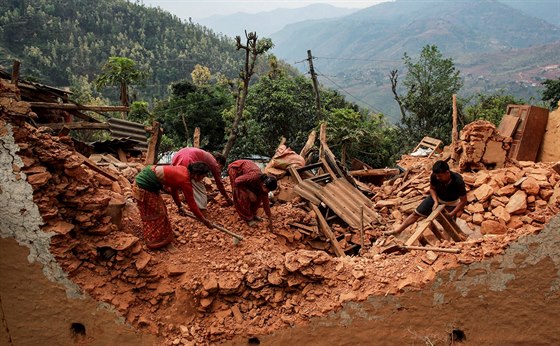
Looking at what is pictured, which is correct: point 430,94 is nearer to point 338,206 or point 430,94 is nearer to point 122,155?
point 338,206

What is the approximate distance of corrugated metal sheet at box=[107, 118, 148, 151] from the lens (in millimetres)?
8727

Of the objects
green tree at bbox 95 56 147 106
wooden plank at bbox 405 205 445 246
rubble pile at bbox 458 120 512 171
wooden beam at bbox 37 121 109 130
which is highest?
green tree at bbox 95 56 147 106

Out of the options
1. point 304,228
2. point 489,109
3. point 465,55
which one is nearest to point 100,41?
point 489,109

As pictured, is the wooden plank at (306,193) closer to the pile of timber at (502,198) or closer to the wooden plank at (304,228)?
the wooden plank at (304,228)

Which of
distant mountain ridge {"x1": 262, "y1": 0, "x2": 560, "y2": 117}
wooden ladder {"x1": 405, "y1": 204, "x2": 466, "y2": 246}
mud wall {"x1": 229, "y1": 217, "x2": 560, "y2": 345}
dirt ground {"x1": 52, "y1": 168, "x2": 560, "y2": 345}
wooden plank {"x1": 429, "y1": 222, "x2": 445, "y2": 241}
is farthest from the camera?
distant mountain ridge {"x1": 262, "y1": 0, "x2": 560, "y2": 117}

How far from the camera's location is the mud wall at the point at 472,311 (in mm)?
3963

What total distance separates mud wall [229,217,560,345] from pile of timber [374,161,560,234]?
1.58 m

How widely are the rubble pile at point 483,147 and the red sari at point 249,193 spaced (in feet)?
Answer: 14.2

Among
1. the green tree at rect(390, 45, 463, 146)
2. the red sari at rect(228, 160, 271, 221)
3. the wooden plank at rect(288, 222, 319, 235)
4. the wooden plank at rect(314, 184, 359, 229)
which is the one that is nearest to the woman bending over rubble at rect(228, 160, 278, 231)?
the red sari at rect(228, 160, 271, 221)

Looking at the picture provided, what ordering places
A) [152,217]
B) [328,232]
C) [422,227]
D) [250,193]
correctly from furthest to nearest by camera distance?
[328,232] → [250,193] → [422,227] → [152,217]

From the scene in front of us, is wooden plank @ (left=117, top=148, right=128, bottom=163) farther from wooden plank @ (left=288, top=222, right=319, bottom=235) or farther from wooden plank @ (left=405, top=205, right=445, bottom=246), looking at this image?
wooden plank @ (left=405, top=205, right=445, bottom=246)

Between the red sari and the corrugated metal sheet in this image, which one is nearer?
the red sari

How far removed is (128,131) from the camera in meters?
9.00

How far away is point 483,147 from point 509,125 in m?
1.02
